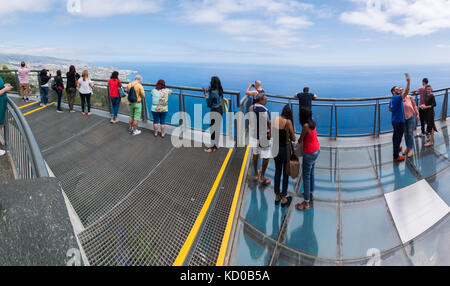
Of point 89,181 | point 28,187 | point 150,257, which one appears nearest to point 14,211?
point 28,187

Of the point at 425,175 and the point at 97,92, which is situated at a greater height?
the point at 97,92

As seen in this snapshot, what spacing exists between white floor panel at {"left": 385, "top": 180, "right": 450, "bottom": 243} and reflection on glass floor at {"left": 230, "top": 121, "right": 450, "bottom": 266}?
0.08 meters

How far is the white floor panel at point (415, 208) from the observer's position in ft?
14.4

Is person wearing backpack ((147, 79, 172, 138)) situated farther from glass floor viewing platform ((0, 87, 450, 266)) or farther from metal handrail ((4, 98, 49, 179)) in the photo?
metal handrail ((4, 98, 49, 179))

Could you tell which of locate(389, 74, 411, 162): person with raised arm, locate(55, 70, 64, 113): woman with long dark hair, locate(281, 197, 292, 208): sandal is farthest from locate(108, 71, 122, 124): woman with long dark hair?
locate(389, 74, 411, 162): person with raised arm

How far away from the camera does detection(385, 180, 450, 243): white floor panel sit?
4.40 m

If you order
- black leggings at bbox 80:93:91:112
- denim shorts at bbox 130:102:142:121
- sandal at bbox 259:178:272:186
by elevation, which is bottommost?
sandal at bbox 259:178:272:186

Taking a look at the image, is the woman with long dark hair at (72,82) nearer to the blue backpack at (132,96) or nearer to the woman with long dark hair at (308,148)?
the blue backpack at (132,96)

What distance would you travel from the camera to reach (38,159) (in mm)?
2594

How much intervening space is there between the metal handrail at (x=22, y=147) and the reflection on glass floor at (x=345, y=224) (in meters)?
2.87

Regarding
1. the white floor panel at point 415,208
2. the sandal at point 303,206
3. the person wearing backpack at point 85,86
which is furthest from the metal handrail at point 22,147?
the white floor panel at point 415,208
